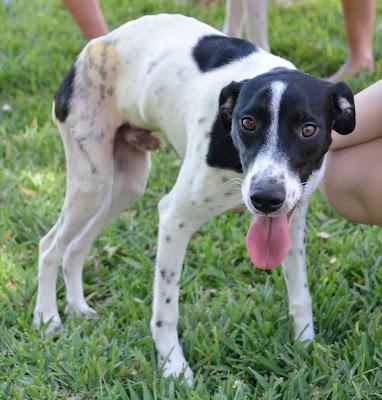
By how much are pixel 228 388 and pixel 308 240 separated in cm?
145

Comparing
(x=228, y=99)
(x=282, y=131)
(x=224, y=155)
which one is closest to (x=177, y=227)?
(x=224, y=155)

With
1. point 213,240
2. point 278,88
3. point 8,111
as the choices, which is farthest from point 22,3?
point 278,88

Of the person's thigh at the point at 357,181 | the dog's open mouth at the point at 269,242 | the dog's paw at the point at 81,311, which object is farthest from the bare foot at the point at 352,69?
the dog's open mouth at the point at 269,242

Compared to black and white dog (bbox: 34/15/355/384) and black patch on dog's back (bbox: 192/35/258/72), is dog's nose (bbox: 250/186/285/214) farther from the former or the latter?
black patch on dog's back (bbox: 192/35/258/72)

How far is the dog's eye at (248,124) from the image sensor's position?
2.67 m

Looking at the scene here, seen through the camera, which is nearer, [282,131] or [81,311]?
[282,131]

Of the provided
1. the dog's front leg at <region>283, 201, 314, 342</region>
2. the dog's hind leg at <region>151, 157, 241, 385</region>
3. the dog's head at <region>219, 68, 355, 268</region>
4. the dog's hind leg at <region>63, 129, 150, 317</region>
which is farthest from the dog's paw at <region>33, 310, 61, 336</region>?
the dog's head at <region>219, 68, 355, 268</region>

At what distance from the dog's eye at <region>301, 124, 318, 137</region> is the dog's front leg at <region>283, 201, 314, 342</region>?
72cm

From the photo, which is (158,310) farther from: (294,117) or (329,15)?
(329,15)

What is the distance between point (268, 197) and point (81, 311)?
1465mm

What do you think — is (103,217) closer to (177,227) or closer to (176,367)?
(177,227)

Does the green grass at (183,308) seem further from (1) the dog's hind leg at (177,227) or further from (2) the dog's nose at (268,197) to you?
(2) the dog's nose at (268,197)

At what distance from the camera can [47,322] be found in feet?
11.5

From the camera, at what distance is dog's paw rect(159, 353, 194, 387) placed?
122 inches
